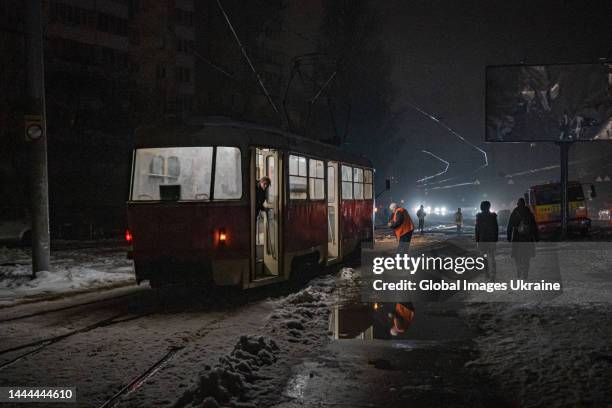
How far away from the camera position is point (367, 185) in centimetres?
1905

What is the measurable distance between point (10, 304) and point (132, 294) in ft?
7.26

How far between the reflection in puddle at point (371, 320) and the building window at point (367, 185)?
8360 mm

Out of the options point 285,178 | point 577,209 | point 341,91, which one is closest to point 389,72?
point 341,91

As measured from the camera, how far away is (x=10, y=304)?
34.5 feet

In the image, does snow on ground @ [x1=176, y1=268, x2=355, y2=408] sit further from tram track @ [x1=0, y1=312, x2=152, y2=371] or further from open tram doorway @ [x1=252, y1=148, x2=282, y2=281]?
tram track @ [x1=0, y1=312, x2=152, y2=371]

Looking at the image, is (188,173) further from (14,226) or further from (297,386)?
(14,226)

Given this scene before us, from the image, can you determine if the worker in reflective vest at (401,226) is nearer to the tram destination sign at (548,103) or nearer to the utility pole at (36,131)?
the utility pole at (36,131)

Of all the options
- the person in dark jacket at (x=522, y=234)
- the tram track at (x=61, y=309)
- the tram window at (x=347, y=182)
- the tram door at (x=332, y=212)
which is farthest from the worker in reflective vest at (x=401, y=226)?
the tram track at (x=61, y=309)

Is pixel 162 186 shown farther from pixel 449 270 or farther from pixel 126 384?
pixel 449 270

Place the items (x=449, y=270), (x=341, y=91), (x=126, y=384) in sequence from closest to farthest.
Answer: (x=126, y=384), (x=449, y=270), (x=341, y=91)

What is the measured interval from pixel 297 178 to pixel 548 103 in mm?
19535

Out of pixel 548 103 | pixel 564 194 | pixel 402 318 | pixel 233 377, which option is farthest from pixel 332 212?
pixel 548 103

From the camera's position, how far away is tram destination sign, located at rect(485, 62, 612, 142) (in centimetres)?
2683

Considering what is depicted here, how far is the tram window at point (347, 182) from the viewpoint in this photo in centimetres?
1594
